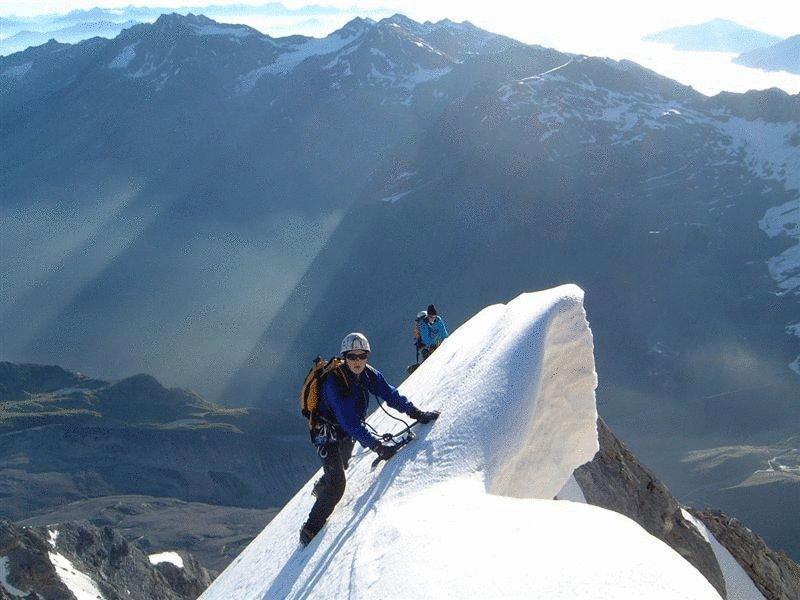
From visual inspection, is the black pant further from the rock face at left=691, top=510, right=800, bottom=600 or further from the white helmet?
the rock face at left=691, top=510, right=800, bottom=600

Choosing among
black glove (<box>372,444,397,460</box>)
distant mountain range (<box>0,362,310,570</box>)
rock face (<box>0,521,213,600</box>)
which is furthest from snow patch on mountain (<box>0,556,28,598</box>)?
distant mountain range (<box>0,362,310,570</box>)

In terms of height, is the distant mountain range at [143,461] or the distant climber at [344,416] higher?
the distant climber at [344,416]

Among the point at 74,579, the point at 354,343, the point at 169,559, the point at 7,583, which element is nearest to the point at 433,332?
the point at 354,343

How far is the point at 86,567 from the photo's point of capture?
131ft

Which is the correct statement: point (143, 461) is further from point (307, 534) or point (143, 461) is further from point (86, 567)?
point (307, 534)

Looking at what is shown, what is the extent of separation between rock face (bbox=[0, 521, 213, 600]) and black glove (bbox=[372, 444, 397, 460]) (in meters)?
26.5

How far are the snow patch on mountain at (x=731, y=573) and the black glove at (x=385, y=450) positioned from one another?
377 inches

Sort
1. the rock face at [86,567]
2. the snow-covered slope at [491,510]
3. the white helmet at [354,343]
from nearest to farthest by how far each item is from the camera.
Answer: the snow-covered slope at [491,510] < the white helmet at [354,343] < the rock face at [86,567]

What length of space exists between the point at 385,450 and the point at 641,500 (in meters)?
8.15

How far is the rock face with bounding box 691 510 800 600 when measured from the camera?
18.7 m

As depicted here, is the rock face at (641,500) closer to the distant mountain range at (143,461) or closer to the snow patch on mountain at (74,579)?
the snow patch on mountain at (74,579)

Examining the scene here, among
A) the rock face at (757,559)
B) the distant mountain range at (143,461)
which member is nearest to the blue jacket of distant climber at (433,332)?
the rock face at (757,559)

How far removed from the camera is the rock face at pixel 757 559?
1870 centimetres

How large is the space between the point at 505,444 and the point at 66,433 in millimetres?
150474
